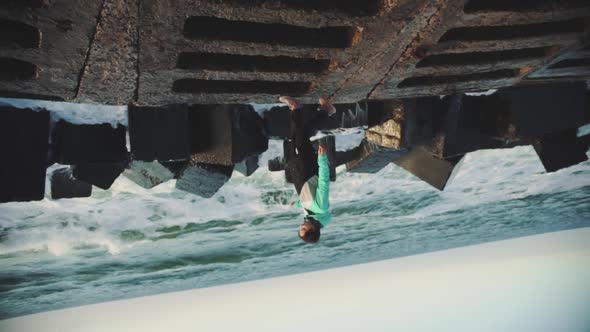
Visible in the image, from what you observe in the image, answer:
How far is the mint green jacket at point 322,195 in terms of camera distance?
3510 millimetres

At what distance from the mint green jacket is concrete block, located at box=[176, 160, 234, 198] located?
803mm

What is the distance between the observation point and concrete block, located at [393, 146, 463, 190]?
189 inches

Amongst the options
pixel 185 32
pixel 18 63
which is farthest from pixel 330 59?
pixel 18 63

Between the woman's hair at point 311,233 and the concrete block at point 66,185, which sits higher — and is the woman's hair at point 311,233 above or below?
below

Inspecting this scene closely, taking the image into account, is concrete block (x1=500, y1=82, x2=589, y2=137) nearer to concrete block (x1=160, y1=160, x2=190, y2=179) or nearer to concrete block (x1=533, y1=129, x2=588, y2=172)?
concrete block (x1=533, y1=129, x2=588, y2=172)

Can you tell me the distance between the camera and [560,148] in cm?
507

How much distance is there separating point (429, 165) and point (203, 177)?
8.95 ft

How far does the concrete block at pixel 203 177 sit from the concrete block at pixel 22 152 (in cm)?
122

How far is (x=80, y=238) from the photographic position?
526 cm

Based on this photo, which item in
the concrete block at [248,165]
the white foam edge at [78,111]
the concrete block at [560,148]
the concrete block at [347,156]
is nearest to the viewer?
the white foam edge at [78,111]

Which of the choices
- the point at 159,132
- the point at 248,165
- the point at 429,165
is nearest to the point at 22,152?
the point at 159,132

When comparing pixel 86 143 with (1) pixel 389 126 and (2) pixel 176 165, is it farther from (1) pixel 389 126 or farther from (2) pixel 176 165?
(1) pixel 389 126

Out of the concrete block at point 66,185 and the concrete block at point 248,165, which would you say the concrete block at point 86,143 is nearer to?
the concrete block at point 66,185

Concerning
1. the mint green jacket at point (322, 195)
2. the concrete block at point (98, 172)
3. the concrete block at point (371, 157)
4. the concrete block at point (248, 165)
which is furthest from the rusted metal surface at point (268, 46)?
the concrete block at point (248, 165)
